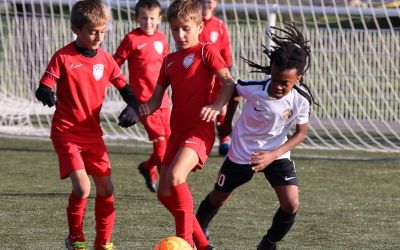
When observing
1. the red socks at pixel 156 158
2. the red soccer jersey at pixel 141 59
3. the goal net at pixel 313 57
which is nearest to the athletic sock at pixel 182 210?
the red socks at pixel 156 158

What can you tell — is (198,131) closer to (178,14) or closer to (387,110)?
(178,14)

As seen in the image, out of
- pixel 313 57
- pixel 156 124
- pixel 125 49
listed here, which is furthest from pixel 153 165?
pixel 313 57

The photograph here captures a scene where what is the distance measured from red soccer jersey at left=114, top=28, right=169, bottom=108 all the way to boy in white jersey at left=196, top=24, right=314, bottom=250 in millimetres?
3027

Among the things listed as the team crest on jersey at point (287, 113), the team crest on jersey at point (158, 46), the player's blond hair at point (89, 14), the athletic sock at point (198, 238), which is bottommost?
the athletic sock at point (198, 238)

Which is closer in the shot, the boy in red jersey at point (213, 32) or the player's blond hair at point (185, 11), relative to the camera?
the player's blond hair at point (185, 11)

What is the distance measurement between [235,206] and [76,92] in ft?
8.24

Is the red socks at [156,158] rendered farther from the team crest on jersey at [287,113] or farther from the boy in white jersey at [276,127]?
the team crest on jersey at [287,113]

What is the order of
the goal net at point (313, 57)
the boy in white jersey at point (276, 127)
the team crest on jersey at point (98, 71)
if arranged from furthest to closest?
the goal net at point (313, 57), the team crest on jersey at point (98, 71), the boy in white jersey at point (276, 127)

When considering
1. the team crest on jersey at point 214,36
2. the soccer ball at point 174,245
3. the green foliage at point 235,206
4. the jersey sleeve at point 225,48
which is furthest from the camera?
the team crest on jersey at point 214,36

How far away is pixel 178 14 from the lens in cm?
631

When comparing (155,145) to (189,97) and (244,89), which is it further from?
(244,89)

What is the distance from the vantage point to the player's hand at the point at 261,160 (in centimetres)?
600

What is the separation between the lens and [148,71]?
30.8ft

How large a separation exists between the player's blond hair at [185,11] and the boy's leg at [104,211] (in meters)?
1.11
